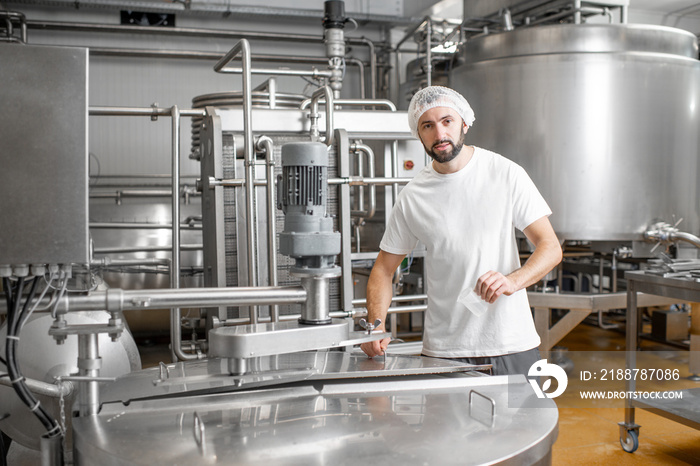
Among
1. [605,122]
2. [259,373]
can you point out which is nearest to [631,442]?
[605,122]

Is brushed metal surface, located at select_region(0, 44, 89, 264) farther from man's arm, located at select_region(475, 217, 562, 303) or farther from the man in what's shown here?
the man

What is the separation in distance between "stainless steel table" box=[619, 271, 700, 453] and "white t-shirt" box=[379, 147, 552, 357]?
41.5 inches

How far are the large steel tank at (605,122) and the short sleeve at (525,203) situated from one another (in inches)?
77.4

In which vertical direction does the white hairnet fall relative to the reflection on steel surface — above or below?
above

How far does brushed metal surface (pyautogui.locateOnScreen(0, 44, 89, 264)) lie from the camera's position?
83cm

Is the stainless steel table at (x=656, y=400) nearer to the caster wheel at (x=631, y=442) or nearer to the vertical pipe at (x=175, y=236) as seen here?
the caster wheel at (x=631, y=442)

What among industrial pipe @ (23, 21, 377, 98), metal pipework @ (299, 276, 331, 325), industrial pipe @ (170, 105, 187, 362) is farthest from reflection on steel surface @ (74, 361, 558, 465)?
industrial pipe @ (23, 21, 377, 98)

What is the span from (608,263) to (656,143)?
4.45 ft

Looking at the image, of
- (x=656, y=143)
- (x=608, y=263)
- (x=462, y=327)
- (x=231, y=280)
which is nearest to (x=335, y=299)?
(x=231, y=280)

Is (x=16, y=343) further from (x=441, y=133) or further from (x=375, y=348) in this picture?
(x=441, y=133)

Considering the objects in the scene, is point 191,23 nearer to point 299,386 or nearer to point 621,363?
point 621,363

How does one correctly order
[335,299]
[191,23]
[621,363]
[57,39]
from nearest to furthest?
[335,299] < [621,363] < [57,39] < [191,23]

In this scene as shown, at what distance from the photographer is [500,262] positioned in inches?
64.7

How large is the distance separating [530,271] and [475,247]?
0.17 metres
